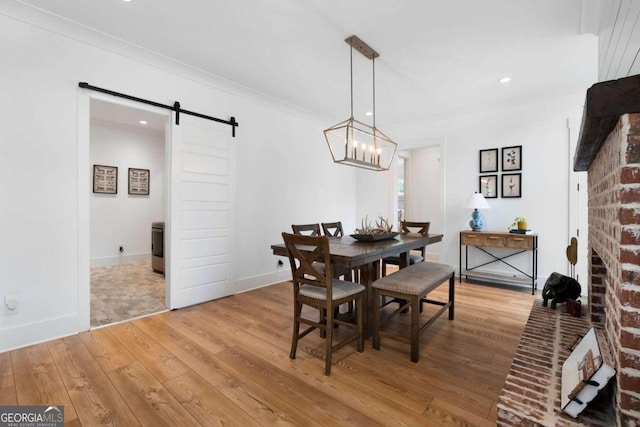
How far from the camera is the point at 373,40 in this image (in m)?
2.77

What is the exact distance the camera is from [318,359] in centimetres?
221

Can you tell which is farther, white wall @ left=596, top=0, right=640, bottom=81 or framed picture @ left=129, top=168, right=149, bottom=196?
framed picture @ left=129, top=168, right=149, bottom=196

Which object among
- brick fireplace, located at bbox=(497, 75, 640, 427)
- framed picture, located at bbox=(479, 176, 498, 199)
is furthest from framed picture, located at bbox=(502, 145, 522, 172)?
brick fireplace, located at bbox=(497, 75, 640, 427)

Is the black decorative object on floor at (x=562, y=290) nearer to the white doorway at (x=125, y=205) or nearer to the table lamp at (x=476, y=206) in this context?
the table lamp at (x=476, y=206)

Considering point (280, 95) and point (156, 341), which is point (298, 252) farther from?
point (280, 95)

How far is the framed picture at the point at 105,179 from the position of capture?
17.9 feet

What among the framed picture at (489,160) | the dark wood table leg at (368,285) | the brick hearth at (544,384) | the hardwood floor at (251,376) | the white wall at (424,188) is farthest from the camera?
the white wall at (424,188)

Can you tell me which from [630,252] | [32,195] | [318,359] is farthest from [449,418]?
[32,195]

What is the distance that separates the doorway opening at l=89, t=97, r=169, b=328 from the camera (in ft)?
16.1

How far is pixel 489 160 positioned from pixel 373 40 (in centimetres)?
286

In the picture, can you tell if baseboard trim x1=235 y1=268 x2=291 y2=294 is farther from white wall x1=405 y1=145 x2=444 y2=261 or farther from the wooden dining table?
white wall x1=405 y1=145 x2=444 y2=261

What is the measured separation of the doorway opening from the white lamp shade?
4.67 metres

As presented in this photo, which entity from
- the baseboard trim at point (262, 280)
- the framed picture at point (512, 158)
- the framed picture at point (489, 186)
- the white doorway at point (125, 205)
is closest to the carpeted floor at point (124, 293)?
the white doorway at point (125, 205)

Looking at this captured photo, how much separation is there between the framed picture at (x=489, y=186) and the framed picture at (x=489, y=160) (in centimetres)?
11
